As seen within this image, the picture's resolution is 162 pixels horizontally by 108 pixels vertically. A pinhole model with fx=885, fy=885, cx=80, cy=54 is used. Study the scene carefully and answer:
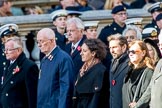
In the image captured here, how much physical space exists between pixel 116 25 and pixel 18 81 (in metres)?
2.33

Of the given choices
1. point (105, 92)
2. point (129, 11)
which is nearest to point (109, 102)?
point (105, 92)

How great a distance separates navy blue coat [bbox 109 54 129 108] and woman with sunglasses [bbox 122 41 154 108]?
0.28 metres

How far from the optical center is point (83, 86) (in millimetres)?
11477

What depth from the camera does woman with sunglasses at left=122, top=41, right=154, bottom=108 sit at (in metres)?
10.6

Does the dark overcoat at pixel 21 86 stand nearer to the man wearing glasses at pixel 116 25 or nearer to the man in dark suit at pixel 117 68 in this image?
the man in dark suit at pixel 117 68

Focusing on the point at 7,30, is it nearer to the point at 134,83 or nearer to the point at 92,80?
the point at 92,80

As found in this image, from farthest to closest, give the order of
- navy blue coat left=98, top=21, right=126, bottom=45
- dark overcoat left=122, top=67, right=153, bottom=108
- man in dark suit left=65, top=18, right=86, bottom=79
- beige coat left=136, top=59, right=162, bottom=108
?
1. navy blue coat left=98, top=21, right=126, bottom=45
2. man in dark suit left=65, top=18, right=86, bottom=79
3. dark overcoat left=122, top=67, right=153, bottom=108
4. beige coat left=136, top=59, right=162, bottom=108

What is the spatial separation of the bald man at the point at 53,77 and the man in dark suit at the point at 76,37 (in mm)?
491

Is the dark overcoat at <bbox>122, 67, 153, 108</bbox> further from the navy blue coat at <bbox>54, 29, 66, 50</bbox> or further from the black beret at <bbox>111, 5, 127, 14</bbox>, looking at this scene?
the black beret at <bbox>111, 5, 127, 14</bbox>

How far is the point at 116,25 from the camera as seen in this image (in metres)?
13.9

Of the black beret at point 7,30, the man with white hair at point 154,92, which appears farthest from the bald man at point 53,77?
the black beret at point 7,30

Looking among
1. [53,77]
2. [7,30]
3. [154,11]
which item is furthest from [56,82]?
[154,11]

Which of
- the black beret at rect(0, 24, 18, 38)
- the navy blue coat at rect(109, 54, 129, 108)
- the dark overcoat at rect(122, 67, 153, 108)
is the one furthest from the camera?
the black beret at rect(0, 24, 18, 38)

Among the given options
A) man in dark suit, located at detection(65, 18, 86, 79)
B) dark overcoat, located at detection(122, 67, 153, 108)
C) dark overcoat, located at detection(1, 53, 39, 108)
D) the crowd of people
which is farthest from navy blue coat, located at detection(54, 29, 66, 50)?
dark overcoat, located at detection(122, 67, 153, 108)
